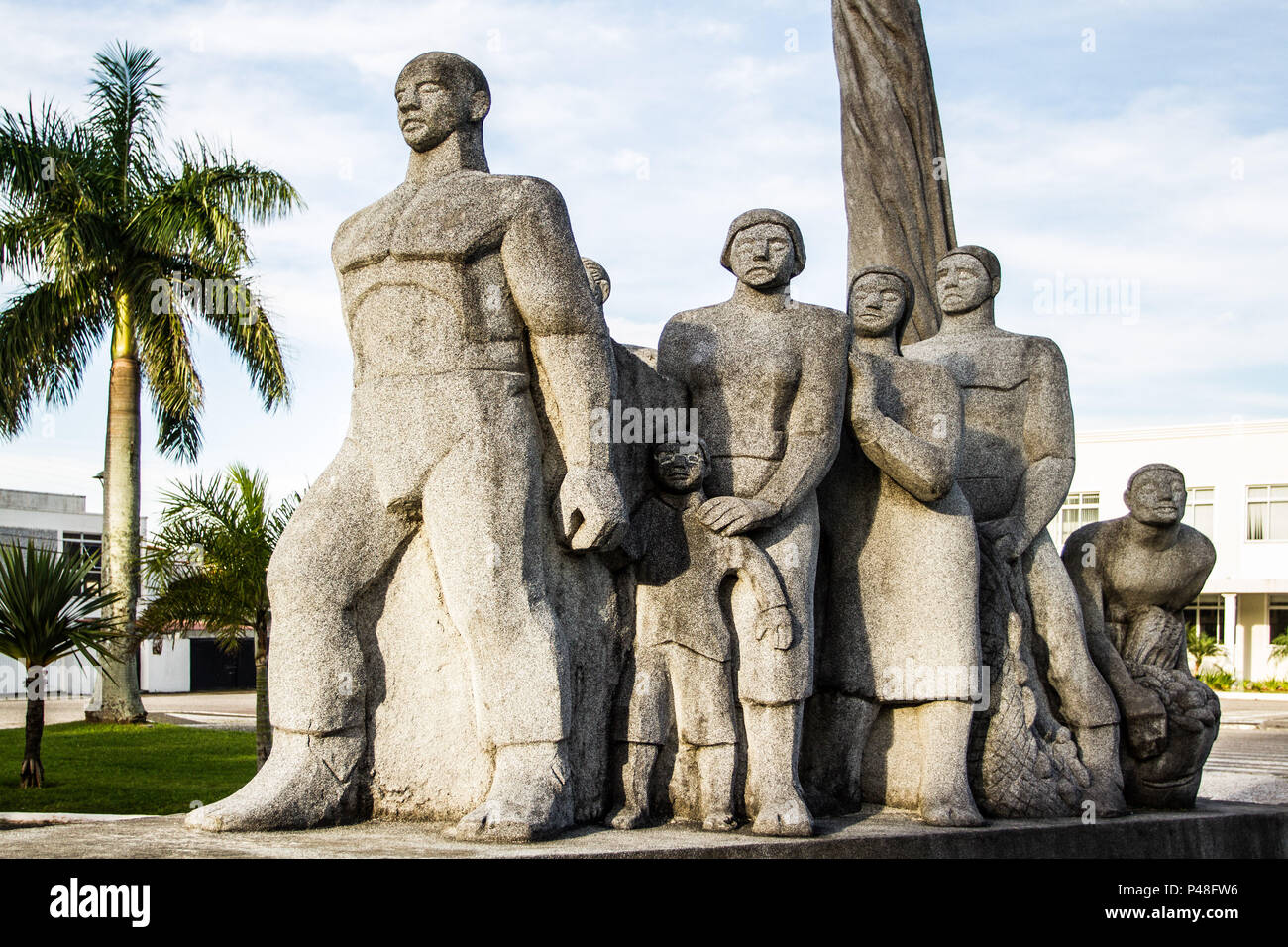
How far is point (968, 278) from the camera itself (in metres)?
6.72

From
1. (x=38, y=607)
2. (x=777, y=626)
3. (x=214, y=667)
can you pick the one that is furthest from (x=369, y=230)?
(x=214, y=667)

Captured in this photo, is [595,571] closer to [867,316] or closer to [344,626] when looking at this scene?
[344,626]

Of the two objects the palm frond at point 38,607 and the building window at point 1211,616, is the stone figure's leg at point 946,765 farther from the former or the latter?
the building window at point 1211,616

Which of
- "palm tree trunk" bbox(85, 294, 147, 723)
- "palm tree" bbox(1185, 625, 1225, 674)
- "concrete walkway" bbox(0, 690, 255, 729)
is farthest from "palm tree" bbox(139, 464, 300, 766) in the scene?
"palm tree" bbox(1185, 625, 1225, 674)

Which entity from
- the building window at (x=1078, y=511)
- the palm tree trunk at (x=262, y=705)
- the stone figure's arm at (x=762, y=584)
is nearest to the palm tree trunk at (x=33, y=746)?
the palm tree trunk at (x=262, y=705)

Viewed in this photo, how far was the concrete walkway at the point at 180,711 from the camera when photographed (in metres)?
22.2

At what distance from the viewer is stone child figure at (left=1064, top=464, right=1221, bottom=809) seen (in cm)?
651

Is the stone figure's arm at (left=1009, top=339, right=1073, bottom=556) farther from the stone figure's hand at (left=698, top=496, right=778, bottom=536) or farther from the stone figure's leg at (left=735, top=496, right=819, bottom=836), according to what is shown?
the stone figure's hand at (left=698, top=496, right=778, bottom=536)

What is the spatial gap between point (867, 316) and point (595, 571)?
1758 mm

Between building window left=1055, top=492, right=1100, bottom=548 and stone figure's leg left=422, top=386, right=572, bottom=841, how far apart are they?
31429 mm

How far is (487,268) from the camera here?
16.1ft

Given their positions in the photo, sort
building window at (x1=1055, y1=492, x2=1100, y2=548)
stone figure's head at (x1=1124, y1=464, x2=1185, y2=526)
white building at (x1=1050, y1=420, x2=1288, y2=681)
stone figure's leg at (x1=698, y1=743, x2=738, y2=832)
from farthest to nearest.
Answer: building window at (x1=1055, y1=492, x2=1100, y2=548) → white building at (x1=1050, y1=420, x2=1288, y2=681) → stone figure's head at (x1=1124, y1=464, x2=1185, y2=526) → stone figure's leg at (x1=698, y1=743, x2=738, y2=832)

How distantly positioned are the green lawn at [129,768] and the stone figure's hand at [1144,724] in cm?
684
